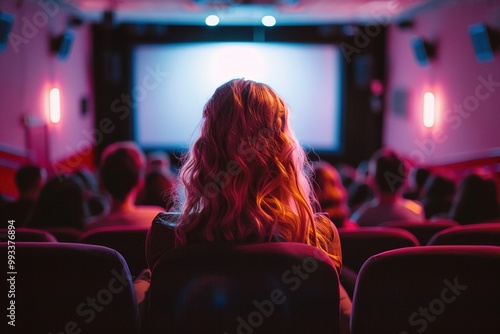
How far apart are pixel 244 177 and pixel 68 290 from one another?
0.56 meters

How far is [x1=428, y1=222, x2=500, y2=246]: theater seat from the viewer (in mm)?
1983

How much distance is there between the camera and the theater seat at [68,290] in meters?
1.43

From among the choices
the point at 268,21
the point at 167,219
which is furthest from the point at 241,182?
the point at 268,21

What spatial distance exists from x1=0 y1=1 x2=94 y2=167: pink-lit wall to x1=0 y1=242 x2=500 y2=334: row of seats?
5076mm

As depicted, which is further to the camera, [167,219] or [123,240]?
[123,240]

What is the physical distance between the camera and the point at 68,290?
4.77ft

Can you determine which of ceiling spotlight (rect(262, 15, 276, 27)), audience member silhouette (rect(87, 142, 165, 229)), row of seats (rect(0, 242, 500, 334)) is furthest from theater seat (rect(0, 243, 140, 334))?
ceiling spotlight (rect(262, 15, 276, 27))

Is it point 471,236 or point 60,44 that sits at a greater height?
point 60,44

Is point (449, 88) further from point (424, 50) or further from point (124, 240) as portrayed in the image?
point (124, 240)

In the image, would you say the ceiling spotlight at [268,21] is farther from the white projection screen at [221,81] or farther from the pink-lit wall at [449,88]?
the pink-lit wall at [449,88]

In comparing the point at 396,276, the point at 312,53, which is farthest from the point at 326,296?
the point at 312,53

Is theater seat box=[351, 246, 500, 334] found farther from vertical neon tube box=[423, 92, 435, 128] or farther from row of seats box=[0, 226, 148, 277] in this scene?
vertical neon tube box=[423, 92, 435, 128]

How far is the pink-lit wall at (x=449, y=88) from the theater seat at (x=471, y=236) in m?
4.13

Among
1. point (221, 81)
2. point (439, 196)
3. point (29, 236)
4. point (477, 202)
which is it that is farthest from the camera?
point (221, 81)
